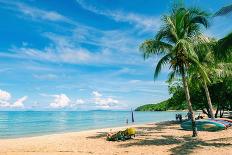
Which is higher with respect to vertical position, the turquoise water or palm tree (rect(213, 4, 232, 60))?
palm tree (rect(213, 4, 232, 60))

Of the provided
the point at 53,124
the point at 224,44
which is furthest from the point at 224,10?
the point at 53,124

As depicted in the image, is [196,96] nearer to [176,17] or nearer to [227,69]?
[227,69]

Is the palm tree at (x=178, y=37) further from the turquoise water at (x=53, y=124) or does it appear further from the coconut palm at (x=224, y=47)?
the turquoise water at (x=53, y=124)

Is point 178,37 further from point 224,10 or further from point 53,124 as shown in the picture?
point 53,124

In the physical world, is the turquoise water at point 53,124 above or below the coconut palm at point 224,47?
below

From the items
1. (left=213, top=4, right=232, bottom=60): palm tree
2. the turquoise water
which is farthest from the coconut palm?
the turquoise water

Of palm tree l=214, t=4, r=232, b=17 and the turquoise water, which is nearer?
palm tree l=214, t=4, r=232, b=17

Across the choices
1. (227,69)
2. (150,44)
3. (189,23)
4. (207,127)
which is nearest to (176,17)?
(189,23)

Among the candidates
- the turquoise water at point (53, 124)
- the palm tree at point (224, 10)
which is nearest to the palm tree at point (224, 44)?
the palm tree at point (224, 10)

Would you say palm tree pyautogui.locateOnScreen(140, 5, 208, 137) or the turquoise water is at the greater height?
palm tree pyautogui.locateOnScreen(140, 5, 208, 137)

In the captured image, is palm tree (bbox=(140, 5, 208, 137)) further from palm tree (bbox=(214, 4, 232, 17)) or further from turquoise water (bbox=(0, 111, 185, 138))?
turquoise water (bbox=(0, 111, 185, 138))

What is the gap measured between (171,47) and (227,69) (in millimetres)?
→ 14649

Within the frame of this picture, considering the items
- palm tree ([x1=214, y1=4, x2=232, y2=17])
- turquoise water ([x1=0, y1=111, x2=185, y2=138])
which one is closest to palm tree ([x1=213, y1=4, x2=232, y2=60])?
palm tree ([x1=214, y1=4, x2=232, y2=17])

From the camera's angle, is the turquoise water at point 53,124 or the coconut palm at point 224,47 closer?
the coconut palm at point 224,47
